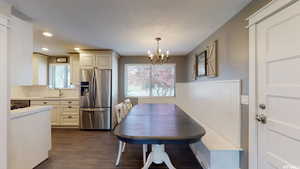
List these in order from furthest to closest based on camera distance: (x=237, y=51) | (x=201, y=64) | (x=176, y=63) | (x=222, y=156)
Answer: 1. (x=176, y=63)
2. (x=201, y=64)
3. (x=237, y=51)
4. (x=222, y=156)

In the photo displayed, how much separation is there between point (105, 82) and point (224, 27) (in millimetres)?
3285

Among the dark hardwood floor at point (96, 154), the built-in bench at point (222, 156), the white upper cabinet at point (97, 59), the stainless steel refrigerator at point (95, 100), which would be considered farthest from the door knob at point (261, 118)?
the white upper cabinet at point (97, 59)

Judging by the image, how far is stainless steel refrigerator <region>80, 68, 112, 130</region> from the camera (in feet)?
15.9

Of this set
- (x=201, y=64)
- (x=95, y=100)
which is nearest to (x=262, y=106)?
(x=201, y=64)

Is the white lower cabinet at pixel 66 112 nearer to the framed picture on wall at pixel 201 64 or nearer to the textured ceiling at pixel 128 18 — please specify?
the textured ceiling at pixel 128 18

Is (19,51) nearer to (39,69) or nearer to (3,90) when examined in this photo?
(3,90)

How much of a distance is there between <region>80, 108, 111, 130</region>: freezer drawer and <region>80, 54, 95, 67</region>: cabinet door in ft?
4.10

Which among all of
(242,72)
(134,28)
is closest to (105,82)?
(134,28)

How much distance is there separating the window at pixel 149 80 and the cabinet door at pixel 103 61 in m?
1.09

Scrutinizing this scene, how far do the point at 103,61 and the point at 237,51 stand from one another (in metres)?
3.57

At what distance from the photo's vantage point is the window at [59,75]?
5.81 meters

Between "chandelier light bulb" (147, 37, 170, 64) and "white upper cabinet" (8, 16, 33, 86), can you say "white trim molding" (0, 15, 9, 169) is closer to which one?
"white upper cabinet" (8, 16, 33, 86)

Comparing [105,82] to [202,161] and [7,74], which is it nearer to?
[7,74]

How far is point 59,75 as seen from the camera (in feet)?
19.3
